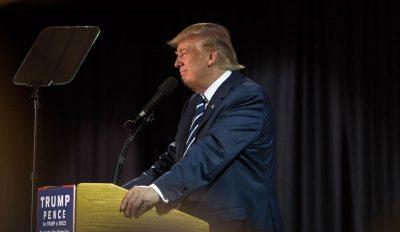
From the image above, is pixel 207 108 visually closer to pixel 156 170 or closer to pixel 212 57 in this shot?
pixel 212 57

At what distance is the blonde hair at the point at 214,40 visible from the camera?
2.57 metres

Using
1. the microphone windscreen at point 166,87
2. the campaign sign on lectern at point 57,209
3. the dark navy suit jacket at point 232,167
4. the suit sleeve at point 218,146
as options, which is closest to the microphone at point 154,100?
the microphone windscreen at point 166,87

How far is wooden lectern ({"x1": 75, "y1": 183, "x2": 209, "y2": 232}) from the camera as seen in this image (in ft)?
5.77

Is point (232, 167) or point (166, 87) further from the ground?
point (166, 87)

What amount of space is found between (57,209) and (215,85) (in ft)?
3.02

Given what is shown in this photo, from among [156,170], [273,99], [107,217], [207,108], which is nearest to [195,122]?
[207,108]

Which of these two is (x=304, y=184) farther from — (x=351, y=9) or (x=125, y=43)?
(x=125, y=43)

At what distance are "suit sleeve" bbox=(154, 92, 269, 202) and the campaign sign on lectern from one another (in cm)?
26

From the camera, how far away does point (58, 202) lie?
1.83 m

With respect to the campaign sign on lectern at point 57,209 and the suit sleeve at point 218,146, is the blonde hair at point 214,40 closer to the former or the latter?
the suit sleeve at point 218,146

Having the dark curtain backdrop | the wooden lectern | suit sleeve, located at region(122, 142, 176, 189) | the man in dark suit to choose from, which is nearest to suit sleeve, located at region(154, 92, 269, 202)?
the man in dark suit

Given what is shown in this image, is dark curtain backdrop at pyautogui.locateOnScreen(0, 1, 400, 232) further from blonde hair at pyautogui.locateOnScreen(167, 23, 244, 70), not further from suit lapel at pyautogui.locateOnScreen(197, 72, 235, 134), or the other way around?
suit lapel at pyautogui.locateOnScreen(197, 72, 235, 134)

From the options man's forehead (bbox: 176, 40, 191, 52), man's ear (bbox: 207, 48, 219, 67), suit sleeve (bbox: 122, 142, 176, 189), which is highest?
man's forehead (bbox: 176, 40, 191, 52)

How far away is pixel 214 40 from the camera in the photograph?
258cm
